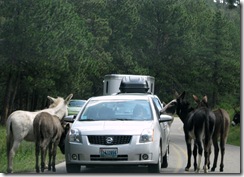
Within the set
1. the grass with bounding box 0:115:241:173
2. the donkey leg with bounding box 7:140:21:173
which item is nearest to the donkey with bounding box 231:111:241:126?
the grass with bounding box 0:115:241:173

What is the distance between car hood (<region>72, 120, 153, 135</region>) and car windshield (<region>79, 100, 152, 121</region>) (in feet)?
1.38

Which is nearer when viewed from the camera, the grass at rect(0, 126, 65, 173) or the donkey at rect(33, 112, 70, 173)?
the donkey at rect(33, 112, 70, 173)

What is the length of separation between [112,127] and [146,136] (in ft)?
2.25

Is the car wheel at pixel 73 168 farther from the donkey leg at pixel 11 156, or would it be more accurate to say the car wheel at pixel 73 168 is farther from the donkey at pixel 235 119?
the donkey at pixel 235 119

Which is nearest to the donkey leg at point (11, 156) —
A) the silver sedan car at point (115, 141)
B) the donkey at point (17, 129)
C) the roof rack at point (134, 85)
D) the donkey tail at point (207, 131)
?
the donkey at point (17, 129)

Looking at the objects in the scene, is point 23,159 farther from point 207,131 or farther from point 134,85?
point 134,85

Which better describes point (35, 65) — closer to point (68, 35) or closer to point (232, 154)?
point (68, 35)

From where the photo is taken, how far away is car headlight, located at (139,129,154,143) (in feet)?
44.9

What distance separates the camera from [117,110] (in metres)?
15.1

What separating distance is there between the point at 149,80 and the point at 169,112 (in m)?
13.6

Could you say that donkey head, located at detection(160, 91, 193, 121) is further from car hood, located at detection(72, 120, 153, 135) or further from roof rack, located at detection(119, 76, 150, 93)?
roof rack, located at detection(119, 76, 150, 93)

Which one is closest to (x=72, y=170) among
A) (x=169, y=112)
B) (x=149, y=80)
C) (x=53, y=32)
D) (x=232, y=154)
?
(x=169, y=112)

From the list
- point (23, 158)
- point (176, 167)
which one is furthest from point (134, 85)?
point (176, 167)

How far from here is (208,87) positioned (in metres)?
29.9
